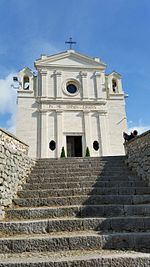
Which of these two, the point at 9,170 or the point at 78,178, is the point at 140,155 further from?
the point at 9,170

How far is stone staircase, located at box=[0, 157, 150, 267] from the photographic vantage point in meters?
2.88

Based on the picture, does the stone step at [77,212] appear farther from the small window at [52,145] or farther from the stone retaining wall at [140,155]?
the small window at [52,145]

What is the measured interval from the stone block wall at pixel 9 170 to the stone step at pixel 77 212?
→ 0.43 meters

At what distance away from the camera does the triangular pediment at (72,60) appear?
19.4 meters

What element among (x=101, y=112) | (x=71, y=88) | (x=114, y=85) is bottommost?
(x=101, y=112)

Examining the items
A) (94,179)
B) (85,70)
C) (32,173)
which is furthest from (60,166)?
(85,70)

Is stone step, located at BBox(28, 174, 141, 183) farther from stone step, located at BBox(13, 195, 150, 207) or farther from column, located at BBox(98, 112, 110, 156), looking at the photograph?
column, located at BBox(98, 112, 110, 156)

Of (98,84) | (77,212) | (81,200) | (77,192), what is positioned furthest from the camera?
(98,84)

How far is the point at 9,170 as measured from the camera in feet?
16.6

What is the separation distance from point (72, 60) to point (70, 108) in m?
5.08

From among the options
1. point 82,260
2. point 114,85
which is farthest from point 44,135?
point 82,260

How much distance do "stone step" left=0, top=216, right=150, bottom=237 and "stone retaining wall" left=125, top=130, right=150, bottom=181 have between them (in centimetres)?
234

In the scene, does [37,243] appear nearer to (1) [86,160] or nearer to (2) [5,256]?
(2) [5,256]

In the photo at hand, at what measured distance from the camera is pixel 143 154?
251 inches
